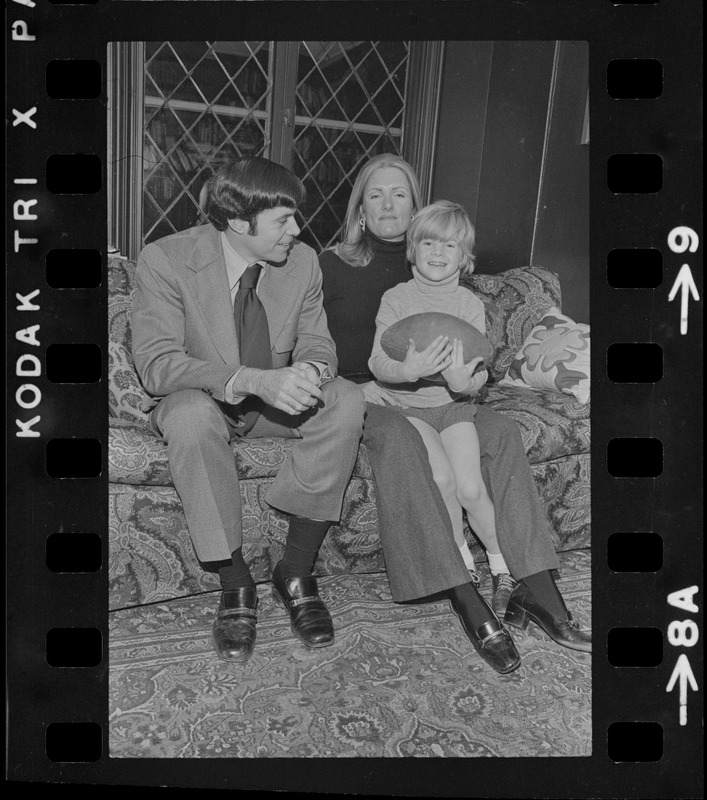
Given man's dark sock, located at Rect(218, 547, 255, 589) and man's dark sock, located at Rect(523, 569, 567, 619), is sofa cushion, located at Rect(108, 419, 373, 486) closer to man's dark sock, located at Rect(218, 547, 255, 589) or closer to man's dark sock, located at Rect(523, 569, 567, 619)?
man's dark sock, located at Rect(218, 547, 255, 589)

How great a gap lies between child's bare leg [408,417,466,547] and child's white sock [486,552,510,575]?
0.09m

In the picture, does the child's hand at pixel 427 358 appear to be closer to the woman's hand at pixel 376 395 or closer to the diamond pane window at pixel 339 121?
the woman's hand at pixel 376 395

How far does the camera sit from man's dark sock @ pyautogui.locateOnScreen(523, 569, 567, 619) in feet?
6.74

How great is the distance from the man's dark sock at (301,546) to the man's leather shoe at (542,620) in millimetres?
497

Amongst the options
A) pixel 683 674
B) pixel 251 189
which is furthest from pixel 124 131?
pixel 683 674

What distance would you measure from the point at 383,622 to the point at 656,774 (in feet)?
2.27

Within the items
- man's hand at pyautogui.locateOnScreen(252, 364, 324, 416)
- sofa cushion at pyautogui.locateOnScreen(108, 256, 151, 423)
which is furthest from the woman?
sofa cushion at pyautogui.locateOnScreen(108, 256, 151, 423)

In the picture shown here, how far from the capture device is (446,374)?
202 cm

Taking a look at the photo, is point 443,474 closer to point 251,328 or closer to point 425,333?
point 425,333

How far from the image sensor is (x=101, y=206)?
1.87m

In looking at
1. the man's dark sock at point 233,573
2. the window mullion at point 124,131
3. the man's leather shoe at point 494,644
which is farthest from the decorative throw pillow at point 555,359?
the window mullion at point 124,131

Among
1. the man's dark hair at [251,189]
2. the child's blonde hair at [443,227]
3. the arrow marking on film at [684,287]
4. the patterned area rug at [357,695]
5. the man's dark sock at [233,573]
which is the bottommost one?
the patterned area rug at [357,695]

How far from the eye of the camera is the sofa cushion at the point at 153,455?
2.06m

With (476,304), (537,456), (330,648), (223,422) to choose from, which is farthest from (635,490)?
(223,422)
